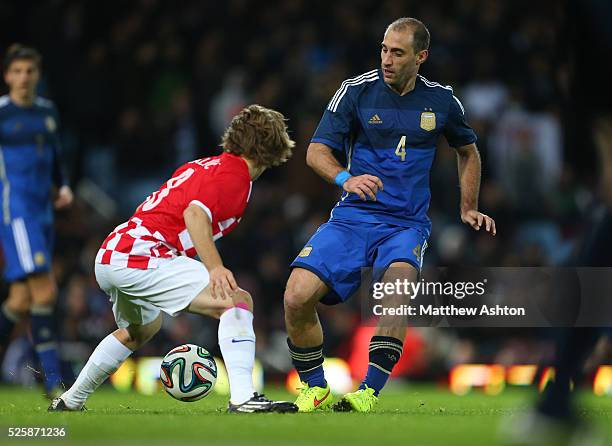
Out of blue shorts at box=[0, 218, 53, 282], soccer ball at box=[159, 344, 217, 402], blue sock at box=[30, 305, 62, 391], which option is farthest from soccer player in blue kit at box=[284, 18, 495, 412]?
blue shorts at box=[0, 218, 53, 282]

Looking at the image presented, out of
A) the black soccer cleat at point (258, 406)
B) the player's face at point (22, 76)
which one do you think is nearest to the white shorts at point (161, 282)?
the black soccer cleat at point (258, 406)

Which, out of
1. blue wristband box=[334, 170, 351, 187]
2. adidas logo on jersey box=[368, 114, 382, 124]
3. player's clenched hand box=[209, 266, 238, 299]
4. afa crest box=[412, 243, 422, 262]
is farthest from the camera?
adidas logo on jersey box=[368, 114, 382, 124]

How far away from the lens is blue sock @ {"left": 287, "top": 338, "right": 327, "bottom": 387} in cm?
735

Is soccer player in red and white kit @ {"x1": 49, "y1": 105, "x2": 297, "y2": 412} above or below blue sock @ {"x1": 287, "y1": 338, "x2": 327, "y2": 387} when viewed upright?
above

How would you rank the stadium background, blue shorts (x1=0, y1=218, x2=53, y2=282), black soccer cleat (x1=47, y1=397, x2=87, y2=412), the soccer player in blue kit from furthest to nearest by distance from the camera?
the stadium background → blue shorts (x1=0, y1=218, x2=53, y2=282) → the soccer player in blue kit → black soccer cleat (x1=47, y1=397, x2=87, y2=412)

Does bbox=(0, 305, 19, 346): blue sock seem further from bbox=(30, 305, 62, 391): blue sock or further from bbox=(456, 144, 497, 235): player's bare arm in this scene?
bbox=(456, 144, 497, 235): player's bare arm

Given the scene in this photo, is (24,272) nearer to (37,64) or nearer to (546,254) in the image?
(37,64)

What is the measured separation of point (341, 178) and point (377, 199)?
0.46 meters

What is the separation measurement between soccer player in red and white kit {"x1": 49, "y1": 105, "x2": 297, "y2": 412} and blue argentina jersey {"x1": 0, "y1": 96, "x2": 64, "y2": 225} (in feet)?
8.62

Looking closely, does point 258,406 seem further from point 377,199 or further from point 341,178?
point 377,199

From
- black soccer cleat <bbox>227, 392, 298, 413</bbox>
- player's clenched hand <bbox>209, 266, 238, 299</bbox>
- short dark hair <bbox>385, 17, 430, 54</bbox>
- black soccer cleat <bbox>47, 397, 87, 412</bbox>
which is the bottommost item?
black soccer cleat <bbox>47, 397, 87, 412</bbox>

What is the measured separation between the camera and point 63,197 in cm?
955

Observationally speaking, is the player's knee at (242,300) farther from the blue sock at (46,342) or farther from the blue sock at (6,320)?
the blue sock at (6,320)

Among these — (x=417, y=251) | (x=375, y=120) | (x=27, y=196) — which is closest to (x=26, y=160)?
(x=27, y=196)
